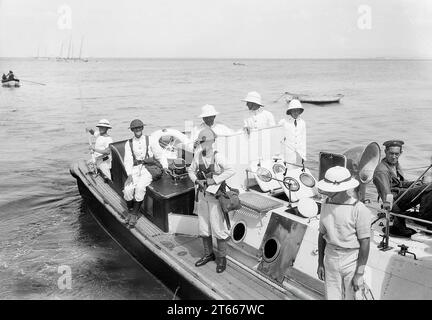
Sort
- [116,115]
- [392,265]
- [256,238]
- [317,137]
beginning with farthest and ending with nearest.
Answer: [116,115] < [317,137] < [256,238] < [392,265]

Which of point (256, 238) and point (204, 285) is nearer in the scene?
point (204, 285)

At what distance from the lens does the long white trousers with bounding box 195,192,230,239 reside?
560 centimetres

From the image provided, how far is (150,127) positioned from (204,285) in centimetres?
2335

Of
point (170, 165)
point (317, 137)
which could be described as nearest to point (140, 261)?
point (170, 165)

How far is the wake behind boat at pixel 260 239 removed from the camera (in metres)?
4.84

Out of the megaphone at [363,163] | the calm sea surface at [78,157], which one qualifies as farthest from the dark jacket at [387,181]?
the calm sea surface at [78,157]

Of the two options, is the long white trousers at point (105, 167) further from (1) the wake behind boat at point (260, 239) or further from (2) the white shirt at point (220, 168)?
(2) the white shirt at point (220, 168)

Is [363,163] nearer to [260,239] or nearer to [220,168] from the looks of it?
[260,239]

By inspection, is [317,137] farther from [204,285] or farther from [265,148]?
[204,285]

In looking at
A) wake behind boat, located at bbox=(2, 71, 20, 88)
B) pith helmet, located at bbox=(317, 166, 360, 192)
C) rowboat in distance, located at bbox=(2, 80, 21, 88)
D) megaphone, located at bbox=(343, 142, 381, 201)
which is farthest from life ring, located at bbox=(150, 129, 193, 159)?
rowboat in distance, located at bbox=(2, 80, 21, 88)

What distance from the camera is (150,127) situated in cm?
2812

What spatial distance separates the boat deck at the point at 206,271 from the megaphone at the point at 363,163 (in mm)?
2039

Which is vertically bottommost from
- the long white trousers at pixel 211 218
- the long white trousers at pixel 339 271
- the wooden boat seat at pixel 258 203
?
the long white trousers at pixel 339 271

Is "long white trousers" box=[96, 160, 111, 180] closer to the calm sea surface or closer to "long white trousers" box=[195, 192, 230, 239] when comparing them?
the calm sea surface
